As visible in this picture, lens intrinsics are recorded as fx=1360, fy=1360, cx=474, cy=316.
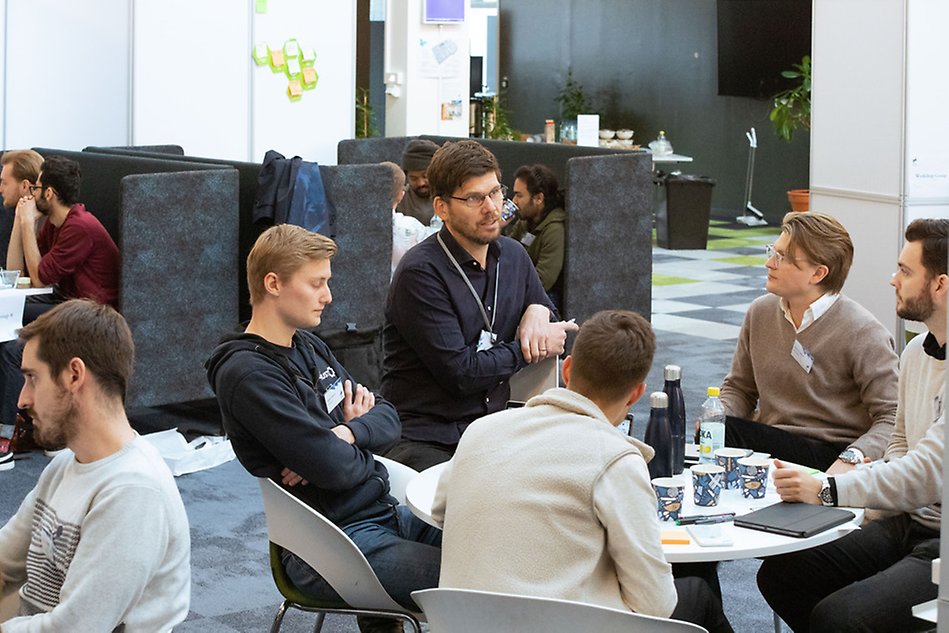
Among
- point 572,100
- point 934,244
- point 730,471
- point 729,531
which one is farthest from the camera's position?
point 572,100

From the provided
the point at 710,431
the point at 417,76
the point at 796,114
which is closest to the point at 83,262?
the point at 710,431

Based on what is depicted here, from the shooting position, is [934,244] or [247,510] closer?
[934,244]

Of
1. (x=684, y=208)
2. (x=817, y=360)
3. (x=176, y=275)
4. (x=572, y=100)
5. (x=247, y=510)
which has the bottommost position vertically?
(x=247, y=510)

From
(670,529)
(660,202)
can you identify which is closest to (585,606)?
(670,529)

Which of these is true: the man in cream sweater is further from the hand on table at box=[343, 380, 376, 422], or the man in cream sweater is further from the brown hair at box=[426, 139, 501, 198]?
the brown hair at box=[426, 139, 501, 198]

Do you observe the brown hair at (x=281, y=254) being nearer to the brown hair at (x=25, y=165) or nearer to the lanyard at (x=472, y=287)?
the lanyard at (x=472, y=287)

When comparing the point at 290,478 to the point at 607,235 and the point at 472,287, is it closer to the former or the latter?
the point at 472,287

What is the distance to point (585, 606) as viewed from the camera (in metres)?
2.13

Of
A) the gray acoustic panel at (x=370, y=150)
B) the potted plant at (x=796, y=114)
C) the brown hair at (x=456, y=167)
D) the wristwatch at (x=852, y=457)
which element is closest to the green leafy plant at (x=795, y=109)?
the potted plant at (x=796, y=114)

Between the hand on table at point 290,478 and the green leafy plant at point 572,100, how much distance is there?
1362 cm

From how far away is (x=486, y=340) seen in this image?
3.73 m

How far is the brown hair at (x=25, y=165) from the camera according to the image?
6.23 m

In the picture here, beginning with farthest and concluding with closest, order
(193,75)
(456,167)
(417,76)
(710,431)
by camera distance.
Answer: (417,76), (193,75), (456,167), (710,431)

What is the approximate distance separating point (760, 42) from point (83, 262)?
1026cm
